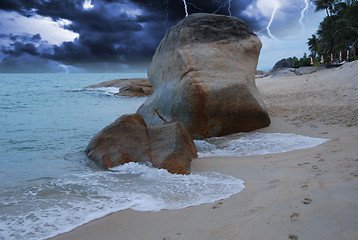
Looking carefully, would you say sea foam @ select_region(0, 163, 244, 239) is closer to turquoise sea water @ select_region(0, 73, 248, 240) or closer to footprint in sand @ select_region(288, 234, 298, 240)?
turquoise sea water @ select_region(0, 73, 248, 240)

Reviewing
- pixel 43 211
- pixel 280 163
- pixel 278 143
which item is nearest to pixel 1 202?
pixel 43 211

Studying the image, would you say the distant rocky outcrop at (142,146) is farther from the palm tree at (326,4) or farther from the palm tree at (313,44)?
the palm tree at (313,44)

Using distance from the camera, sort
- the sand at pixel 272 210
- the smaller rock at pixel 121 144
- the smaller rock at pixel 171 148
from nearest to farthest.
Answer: the sand at pixel 272 210 → the smaller rock at pixel 171 148 → the smaller rock at pixel 121 144

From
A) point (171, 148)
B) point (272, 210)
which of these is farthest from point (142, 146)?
point (272, 210)

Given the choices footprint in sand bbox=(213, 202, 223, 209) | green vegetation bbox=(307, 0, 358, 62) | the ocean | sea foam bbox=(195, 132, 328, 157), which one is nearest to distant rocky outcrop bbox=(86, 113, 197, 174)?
the ocean

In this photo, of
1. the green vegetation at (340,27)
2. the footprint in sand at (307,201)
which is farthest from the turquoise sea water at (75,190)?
the green vegetation at (340,27)

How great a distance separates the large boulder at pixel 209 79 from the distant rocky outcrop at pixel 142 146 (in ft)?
3.74

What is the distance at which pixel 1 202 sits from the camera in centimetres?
264

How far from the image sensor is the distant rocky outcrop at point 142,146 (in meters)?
3.46

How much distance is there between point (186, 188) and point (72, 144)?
3.40 metres

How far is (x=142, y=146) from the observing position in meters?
3.87

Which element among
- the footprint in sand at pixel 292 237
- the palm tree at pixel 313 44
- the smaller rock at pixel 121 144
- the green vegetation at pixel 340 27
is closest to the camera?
the footprint in sand at pixel 292 237

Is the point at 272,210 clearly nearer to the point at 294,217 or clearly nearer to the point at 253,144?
the point at 294,217

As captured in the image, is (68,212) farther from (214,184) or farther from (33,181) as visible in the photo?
(214,184)
